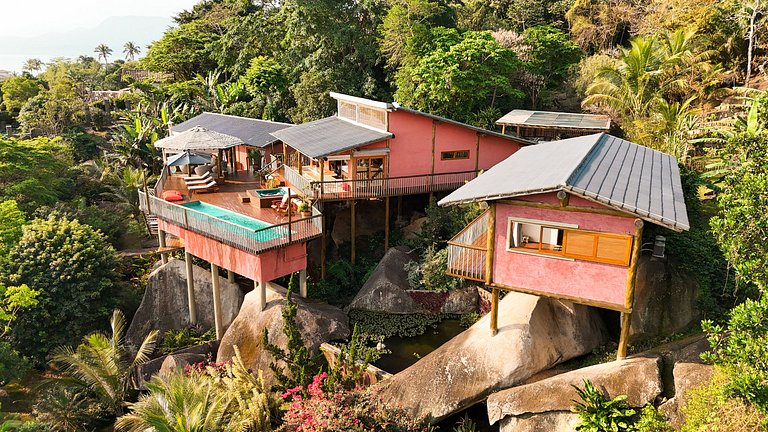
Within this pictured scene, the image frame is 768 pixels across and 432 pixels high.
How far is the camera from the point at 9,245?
25297 millimetres

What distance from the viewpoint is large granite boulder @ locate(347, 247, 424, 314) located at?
2288cm

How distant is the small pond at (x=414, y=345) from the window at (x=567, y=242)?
7434 mm

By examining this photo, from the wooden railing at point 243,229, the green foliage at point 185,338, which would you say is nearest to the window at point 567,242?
the wooden railing at point 243,229

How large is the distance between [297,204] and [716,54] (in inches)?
956

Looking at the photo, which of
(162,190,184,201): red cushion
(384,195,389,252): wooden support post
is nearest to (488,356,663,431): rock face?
(384,195,389,252): wooden support post

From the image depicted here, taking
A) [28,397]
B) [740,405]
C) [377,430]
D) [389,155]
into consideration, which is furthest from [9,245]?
[740,405]

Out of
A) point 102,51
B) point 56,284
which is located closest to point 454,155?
point 56,284

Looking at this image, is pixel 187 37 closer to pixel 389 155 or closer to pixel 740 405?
pixel 389 155

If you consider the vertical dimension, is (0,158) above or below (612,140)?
below

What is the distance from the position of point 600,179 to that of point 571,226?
5.06 feet

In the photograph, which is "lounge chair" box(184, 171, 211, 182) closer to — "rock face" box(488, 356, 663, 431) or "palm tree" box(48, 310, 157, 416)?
"palm tree" box(48, 310, 157, 416)

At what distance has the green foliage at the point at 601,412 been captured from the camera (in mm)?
12734

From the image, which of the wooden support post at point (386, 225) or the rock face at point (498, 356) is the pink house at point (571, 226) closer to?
the rock face at point (498, 356)

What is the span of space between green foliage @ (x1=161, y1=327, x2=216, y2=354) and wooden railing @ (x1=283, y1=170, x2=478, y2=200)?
787cm
